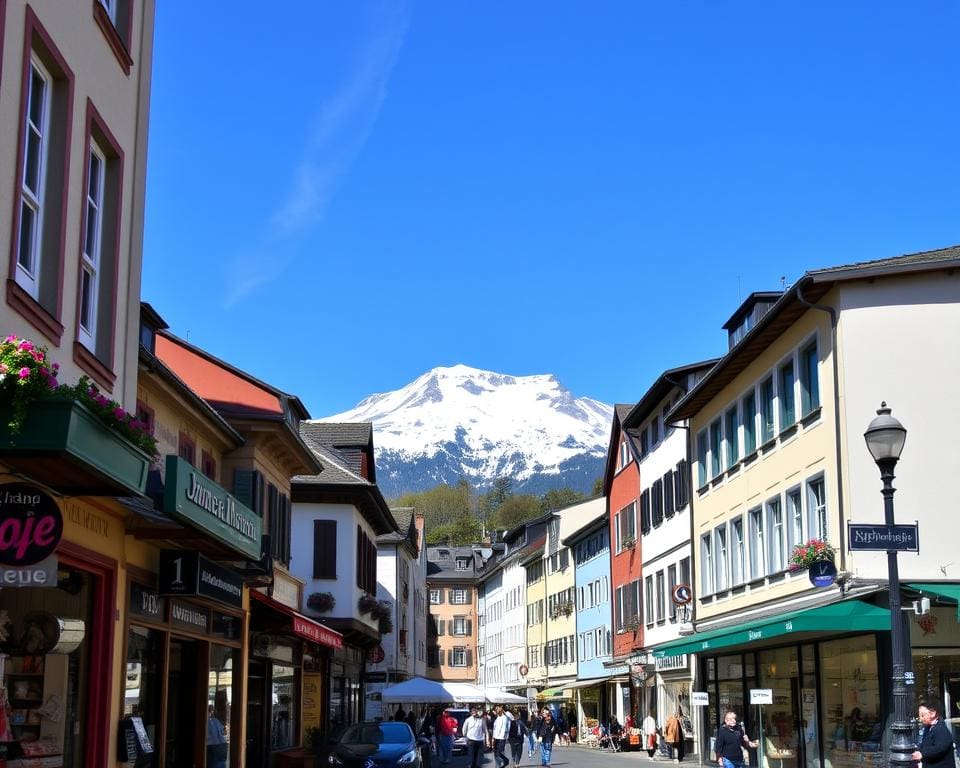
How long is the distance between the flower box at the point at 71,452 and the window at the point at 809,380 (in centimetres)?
1779

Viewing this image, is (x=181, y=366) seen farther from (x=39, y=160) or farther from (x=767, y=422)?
(x=39, y=160)

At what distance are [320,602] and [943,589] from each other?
20.7m

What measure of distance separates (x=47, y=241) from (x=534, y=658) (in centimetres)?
7615

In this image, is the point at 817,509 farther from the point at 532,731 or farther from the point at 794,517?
the point at 532,731

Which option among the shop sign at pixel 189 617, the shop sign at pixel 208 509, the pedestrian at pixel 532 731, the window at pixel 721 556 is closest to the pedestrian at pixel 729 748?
the shop sign at pixel 189 617

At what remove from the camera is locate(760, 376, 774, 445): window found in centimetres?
2959

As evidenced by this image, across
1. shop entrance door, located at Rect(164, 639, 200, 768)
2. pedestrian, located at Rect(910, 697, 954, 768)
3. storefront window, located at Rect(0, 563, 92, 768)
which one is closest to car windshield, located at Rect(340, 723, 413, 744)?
shop entrance door, located at Rect(164, 639, 200, 768)

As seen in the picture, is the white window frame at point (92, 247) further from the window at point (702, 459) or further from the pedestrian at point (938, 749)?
the window at point (702, 459)

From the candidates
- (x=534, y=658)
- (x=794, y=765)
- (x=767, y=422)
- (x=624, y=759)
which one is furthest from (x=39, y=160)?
(x=534, y=658)

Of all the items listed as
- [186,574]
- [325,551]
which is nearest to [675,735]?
[325,551]

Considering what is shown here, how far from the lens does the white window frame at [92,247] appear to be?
12938 millimetres

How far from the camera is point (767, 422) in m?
30.0

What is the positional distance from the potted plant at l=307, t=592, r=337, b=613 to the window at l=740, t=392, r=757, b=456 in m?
13.8

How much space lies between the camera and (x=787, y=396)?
28391 millimetres
